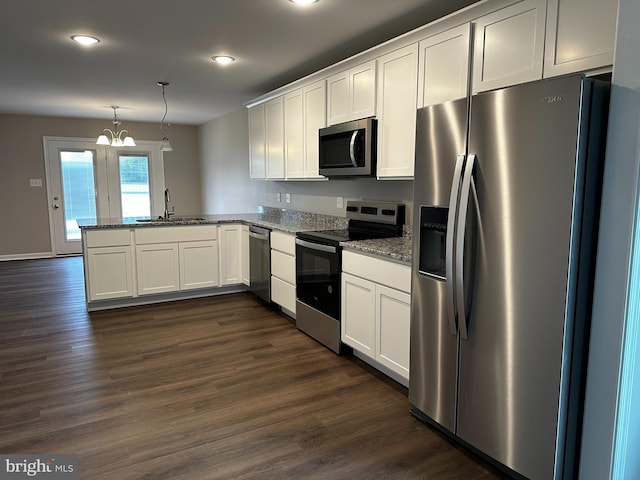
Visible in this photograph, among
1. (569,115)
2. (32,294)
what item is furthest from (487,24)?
(32,294)

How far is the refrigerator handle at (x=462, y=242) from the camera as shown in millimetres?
1864

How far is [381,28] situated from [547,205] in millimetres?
2093

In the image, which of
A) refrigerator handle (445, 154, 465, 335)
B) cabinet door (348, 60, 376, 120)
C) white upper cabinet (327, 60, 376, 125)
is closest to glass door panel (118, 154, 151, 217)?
white upper cabinet (327, 60, 376, 125)

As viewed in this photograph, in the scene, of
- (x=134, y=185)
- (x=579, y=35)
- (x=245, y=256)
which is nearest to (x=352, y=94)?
(x=579, y=35)

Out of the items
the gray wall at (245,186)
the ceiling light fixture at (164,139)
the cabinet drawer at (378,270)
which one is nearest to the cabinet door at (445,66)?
the gray wall at (245,186)

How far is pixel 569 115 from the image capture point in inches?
60.9

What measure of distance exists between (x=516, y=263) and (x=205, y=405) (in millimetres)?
1903

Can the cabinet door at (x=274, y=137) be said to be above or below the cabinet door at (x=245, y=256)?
→ above

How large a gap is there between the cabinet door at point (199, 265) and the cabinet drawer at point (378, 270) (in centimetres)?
224

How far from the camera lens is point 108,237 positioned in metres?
4.29

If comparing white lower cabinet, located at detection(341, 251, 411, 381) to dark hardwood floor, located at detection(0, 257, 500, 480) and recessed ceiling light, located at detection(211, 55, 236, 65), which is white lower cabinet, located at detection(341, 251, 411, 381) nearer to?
dark hardwood floor, located at detection(0, 257, 500, 480)

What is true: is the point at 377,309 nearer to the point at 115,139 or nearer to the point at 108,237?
the point at 108,237

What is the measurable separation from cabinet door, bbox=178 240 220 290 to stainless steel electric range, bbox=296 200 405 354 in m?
1.51

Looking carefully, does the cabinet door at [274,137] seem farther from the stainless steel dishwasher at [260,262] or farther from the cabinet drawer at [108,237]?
the cabinet drawer at [108,237]
